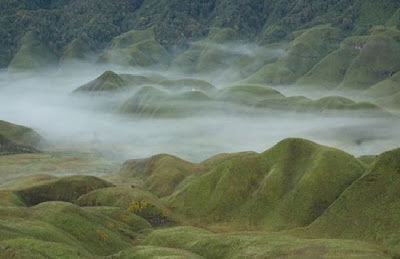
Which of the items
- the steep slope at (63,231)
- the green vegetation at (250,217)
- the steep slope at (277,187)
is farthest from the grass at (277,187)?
the steep slope at (63,231)

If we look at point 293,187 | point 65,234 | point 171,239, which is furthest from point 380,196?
point 65,234

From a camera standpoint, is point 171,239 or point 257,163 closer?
point 171,239

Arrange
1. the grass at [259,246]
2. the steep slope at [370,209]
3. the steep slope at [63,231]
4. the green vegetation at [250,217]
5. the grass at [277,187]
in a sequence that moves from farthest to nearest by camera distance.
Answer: the grass at [277,187] < the steep slope at [370,209] < the green vegetation at [250,217] < the grass at [259,246] < the steep slope at [63,231]

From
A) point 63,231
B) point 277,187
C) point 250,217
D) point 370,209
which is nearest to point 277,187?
point 277,187

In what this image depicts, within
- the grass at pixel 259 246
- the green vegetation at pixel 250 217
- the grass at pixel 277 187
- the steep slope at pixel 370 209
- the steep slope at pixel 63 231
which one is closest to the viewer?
the steep slope at pixel 63 231

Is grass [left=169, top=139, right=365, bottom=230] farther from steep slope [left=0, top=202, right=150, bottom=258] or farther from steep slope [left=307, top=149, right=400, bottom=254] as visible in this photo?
steep slope [left=0, top=202, right=150, bottom=258]

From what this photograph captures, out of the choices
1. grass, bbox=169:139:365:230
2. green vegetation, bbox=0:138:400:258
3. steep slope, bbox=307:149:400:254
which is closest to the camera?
green vegetation, bbox=0:138:400:258

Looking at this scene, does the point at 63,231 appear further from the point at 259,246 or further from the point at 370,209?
the point at 370,209

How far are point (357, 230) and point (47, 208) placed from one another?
85.7 meters

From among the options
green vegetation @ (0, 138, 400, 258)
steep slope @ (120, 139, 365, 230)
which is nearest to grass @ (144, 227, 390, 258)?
green vegetation @ (0, 138, 400, 258)

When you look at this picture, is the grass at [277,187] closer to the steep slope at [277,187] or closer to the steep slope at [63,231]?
the steep slope at [277,187]

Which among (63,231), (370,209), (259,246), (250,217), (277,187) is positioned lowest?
(63,231)

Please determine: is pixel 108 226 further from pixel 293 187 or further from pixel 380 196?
pixel 380 196

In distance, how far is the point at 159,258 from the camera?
374 ft
